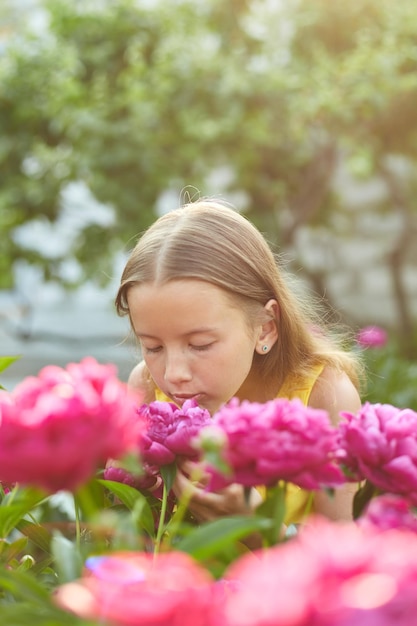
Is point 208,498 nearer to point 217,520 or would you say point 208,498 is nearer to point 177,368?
point 217,520

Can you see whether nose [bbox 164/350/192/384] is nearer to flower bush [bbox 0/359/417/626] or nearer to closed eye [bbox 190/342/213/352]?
closed eye [bbox 190/342/213/352]

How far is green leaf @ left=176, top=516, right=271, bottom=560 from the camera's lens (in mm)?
704

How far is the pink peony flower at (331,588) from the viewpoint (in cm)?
49

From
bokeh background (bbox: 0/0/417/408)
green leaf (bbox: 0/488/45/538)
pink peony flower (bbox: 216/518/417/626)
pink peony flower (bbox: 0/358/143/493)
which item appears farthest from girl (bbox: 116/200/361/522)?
bokeh background (bbox: 0/0/417/408)

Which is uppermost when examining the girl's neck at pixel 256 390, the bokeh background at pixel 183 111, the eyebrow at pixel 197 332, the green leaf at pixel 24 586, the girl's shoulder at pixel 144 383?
the bokeh background at pixel 183 111

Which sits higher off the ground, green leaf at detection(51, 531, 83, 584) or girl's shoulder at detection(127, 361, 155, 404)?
girl's shoulder at detection(127, 361, 155, 404)

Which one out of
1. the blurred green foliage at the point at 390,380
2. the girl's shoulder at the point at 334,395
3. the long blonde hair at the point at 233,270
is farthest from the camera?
the blurred green foliage at the point at 390,380

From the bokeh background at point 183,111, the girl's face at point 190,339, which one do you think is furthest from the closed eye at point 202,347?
the bokeh background at point 183,111

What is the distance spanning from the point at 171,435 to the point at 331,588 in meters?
0.51

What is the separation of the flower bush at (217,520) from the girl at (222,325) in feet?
1.08

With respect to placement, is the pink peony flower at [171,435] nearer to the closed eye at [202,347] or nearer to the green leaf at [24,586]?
the green leaf at [24,586]

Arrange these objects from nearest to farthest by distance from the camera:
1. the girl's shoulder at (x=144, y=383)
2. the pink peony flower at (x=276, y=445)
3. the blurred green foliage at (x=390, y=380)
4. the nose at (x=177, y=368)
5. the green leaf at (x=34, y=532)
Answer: the pink peony flower at (x=276, y=445) → the green leaf at (x=34, y=532) → the nose at (x=177, y=368) → the girl's shoulder at (x=144, y=383) → the blurred green foliage at (x=390, y=380)

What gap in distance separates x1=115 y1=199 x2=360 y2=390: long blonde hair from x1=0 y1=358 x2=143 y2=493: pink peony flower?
0.95 m

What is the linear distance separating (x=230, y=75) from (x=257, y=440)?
6502 millimetres
